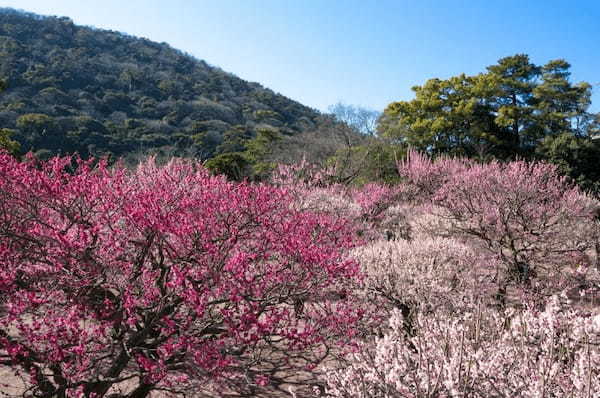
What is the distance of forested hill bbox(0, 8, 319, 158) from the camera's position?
38656mm

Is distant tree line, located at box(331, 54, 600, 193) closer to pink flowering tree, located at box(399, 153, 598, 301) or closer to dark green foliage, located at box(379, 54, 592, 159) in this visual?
dark green foliage, located at box(379, 54, 592, 159)

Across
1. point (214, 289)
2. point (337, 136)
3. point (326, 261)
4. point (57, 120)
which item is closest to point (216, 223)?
point (214, 289)

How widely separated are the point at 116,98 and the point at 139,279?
174ft

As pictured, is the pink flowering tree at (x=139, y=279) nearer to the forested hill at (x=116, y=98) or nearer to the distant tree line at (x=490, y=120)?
the distant tree line at (x=490, y=120)

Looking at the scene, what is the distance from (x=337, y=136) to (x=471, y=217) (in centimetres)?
2050

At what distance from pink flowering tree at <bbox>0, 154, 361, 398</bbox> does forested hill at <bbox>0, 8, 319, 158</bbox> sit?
94.5 ft

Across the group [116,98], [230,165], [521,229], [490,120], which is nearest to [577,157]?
[490,120]

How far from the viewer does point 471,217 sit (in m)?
9.91

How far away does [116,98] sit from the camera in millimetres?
50188

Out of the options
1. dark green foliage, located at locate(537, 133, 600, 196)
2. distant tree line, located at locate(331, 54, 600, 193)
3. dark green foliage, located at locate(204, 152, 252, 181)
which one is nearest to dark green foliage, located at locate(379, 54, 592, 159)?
distant tree line, located at locate(331, 54, 600, 193)

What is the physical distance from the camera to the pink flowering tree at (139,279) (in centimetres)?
360

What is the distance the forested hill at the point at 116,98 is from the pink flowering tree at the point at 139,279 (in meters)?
28.8

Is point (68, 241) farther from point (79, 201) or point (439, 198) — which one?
point (439, 198)

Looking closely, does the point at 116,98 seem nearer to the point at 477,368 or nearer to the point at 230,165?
the point at 230,165
